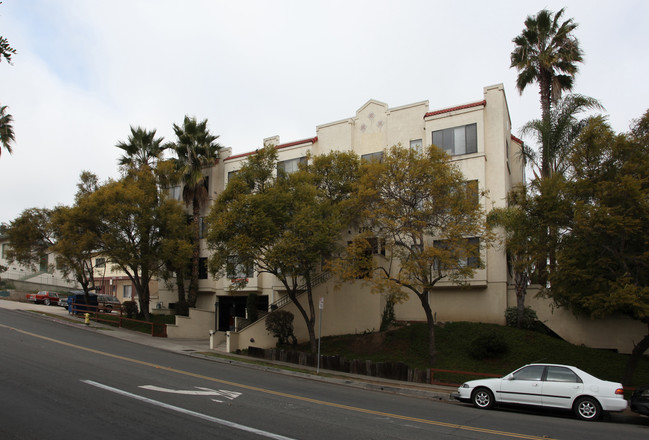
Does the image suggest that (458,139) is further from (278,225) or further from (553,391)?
(553,391)

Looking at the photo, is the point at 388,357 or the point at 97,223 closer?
the point at 388,357

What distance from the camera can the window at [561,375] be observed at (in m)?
13.2

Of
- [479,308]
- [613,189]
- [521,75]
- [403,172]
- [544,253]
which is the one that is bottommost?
[479,308]

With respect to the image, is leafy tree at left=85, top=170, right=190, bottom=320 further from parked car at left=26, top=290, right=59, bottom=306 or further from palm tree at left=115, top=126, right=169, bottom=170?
parked car at left=26, top=290, right=59, bottom=306

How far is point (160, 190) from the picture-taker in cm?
3297

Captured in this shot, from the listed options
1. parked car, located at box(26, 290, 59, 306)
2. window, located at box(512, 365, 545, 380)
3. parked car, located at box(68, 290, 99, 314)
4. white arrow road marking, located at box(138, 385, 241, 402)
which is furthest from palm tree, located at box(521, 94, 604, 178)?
parked car, located at box(26, 290, 59, 306)

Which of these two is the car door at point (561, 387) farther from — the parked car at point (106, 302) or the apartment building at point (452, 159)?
the parked car at point (106, 302)

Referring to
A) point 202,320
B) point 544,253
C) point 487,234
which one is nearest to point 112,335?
point 202,320

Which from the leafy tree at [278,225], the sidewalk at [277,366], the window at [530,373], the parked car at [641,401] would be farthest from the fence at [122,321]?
the parked car at [641,401]

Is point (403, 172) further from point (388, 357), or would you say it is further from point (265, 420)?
point (265, 420)

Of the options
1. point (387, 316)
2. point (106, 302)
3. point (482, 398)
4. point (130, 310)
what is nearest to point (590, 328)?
point (387, 316)

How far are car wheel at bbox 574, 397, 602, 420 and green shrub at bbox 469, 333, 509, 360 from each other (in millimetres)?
8074

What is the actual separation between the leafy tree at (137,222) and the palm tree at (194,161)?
258cm

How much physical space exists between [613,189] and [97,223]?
26.6 m
